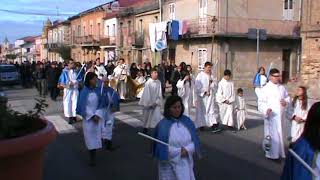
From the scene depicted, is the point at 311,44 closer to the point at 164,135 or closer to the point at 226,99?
the point at 226,99

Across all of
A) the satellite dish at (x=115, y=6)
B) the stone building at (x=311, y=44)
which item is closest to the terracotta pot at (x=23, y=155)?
the stone building at (x=311, y=44)

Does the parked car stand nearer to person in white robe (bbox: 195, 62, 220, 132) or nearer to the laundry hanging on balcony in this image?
the laundry hanging on balcony

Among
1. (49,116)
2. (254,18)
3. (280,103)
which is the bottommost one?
(49,116)

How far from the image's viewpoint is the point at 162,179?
600 centimetres

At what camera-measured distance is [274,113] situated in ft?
31.8

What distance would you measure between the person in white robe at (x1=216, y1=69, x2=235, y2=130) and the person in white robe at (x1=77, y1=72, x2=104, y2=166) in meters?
4.76

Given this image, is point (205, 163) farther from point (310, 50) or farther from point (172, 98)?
point (310, 50)

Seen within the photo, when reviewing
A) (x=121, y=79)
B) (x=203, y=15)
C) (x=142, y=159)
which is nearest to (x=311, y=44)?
(x=203, y=15)

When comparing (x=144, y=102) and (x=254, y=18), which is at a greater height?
(x=254, y=18)

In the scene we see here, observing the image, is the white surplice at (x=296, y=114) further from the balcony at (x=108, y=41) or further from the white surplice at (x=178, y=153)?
the balcony at (x=108, y=41)

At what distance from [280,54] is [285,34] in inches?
54.8

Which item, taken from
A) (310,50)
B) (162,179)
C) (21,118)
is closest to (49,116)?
(162,179)

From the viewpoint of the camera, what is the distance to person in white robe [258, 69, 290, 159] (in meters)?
9.65

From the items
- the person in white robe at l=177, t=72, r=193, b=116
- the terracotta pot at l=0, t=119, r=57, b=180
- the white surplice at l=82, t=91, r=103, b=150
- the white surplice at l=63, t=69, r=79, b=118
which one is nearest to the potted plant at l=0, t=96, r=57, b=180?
the terracotta pot at l=0, t=119, r=57, b=180
